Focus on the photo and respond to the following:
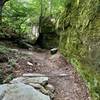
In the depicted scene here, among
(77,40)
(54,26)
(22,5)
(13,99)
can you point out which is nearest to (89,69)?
(77,40)

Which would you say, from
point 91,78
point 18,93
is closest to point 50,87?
point 91,78

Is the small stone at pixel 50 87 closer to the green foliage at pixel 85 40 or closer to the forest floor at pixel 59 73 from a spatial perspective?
the forest floor at pixel 59 73

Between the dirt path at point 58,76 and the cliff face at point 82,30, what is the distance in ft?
2.18

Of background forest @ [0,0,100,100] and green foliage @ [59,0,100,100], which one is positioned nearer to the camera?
green foliage @ [59,0,100,100]

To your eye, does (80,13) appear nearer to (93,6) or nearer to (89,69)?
(93,6)

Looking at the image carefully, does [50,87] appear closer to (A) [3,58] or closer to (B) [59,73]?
(B) [59,73]

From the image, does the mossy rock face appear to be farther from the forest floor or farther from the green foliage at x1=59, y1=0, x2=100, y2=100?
the forest floor

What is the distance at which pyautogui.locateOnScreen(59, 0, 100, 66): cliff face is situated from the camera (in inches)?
255

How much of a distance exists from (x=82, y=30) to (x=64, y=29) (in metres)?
3.27

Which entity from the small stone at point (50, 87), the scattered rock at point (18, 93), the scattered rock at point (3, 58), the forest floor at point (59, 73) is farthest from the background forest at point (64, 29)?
the scattered rock at point (18, 93)

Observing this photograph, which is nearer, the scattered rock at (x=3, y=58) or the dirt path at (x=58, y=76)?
the dirt path at (x=58, y=76)

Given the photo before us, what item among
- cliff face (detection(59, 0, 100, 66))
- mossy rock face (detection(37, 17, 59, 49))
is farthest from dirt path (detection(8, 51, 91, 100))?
mossy rock face (detection(37, 17, 59, 49))

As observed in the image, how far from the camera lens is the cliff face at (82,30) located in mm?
6484

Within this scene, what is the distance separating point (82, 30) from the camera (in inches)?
310
